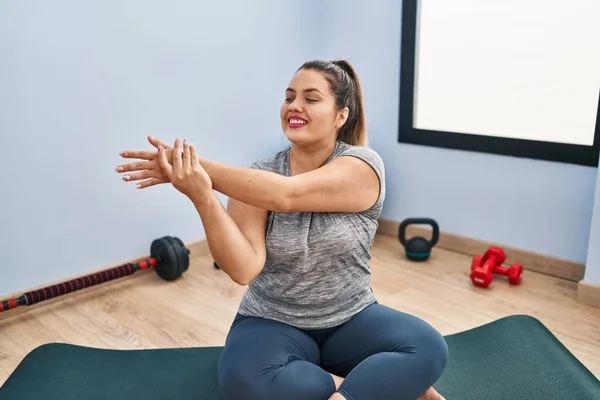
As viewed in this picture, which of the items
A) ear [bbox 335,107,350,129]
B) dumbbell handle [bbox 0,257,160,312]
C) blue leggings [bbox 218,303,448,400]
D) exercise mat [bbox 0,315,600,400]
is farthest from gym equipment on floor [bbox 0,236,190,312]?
ear [bbox 335,107,350,129]

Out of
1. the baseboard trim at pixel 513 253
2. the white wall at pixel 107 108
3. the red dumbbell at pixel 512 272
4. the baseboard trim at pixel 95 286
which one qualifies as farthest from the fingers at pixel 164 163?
the baseboard trim at pixel 513 253

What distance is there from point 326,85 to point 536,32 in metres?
1.38

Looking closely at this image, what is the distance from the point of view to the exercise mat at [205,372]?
1704mm

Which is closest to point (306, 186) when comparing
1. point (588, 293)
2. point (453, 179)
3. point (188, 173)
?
point (188, 173)

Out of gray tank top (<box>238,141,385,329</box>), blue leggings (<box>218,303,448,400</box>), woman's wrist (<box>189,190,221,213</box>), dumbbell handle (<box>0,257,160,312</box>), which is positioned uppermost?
woman's wrist (<box>189,190,221,213</box>)

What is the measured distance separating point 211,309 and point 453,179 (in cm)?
134

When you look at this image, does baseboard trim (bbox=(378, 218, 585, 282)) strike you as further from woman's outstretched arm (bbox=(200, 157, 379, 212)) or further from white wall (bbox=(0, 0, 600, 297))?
woman's outstretched arm (bbox=(200, 157, 379, 212))

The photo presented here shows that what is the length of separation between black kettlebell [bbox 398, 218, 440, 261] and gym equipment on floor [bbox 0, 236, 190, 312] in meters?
1.01

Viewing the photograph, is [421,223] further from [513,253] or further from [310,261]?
[310,261]

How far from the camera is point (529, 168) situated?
2580 millimetres

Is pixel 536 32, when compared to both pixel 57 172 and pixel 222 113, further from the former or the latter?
pixel 57 172

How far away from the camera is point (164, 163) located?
1293 millimetres

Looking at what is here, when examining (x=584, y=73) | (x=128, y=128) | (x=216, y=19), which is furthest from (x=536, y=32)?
(x=128, y=128)

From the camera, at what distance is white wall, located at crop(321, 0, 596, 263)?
98.8 inches
